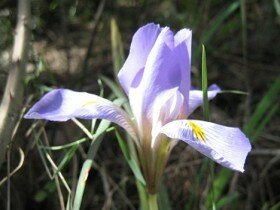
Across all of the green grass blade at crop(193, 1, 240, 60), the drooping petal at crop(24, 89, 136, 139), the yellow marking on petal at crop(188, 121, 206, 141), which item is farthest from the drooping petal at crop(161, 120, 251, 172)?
the green grass blade at crop(193, 1, 240, 60)

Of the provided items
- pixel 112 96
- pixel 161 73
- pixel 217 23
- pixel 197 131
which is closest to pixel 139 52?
pixel 161 73

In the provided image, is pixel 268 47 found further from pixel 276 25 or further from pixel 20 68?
pixel 20 68

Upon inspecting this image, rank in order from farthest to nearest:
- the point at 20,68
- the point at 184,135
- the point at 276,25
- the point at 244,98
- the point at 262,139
→ the point at 276,25 → the point at 244,98 → the point at 262,139 → the point at 20,68 → the point at 184,135

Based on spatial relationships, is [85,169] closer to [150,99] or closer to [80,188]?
[80,188]

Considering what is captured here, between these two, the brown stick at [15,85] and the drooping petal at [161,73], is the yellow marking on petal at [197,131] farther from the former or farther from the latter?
the brown stick at [15,85]

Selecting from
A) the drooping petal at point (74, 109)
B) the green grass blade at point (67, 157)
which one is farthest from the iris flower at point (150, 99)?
the green grass blade at point (67, 157)

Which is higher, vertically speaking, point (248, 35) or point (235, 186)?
point (248, 35)

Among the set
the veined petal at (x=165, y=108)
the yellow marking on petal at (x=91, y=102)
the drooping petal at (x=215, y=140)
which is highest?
the yellow marking on petal at (x=91, y=102)

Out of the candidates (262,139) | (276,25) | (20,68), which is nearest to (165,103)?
(20,68)
